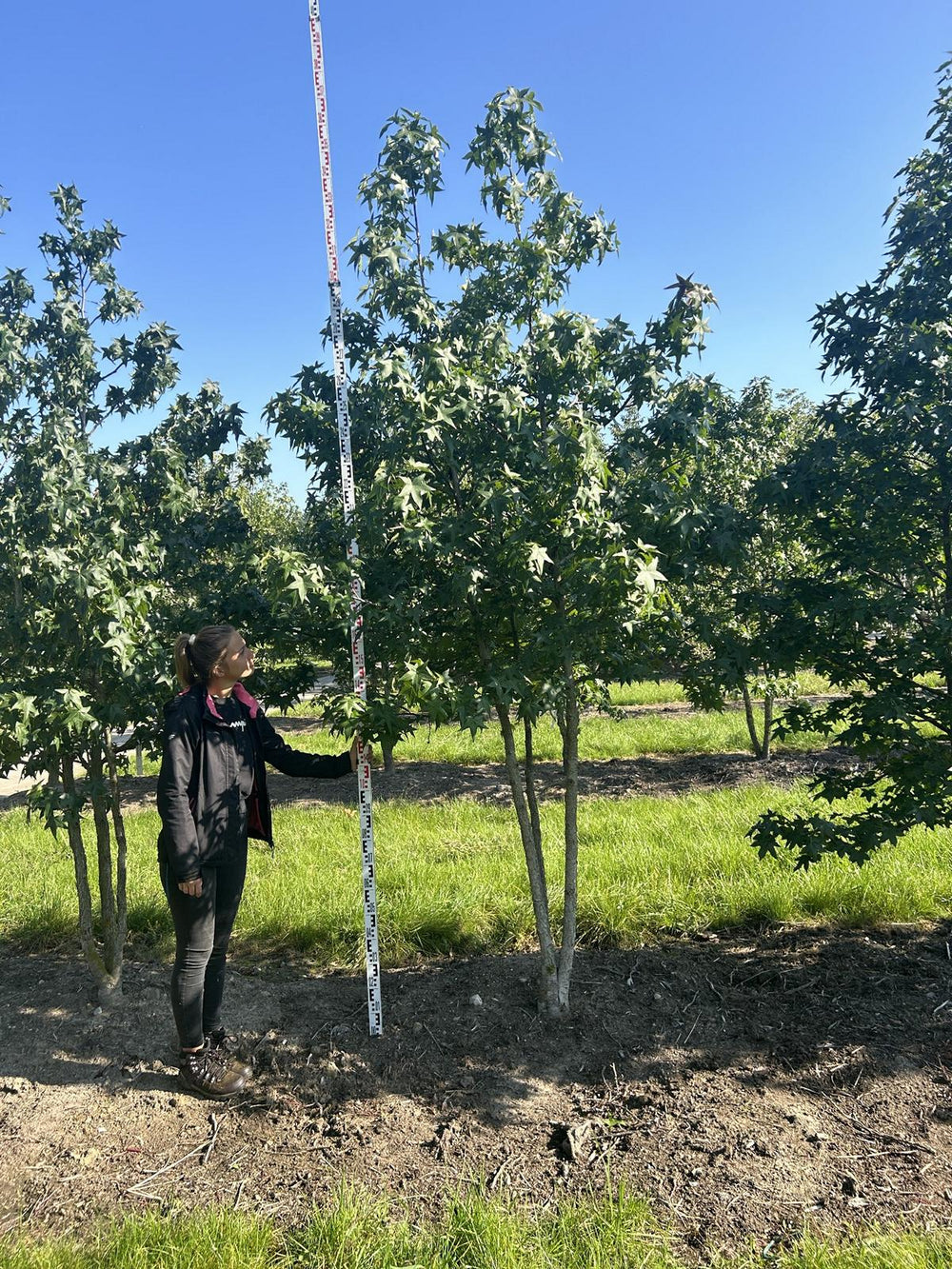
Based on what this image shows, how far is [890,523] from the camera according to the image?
3.68 meters

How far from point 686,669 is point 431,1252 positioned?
2.60m

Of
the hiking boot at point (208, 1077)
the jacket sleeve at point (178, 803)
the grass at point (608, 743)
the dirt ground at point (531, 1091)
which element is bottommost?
the dirt ground at point (531, 1091)

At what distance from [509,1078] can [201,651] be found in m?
2.27

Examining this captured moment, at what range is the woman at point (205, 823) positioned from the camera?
3.13 meters

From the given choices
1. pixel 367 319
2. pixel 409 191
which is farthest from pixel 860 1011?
pixel 409 191

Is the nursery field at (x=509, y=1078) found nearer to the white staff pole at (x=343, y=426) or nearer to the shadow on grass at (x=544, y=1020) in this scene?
the shadow on grass at (x=544, y=1020)

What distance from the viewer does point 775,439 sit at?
9102mm

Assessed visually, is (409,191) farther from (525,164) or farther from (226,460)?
(226,460)

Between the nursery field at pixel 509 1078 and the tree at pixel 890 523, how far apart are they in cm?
93

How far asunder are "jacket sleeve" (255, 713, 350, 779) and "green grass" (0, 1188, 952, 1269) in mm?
1624

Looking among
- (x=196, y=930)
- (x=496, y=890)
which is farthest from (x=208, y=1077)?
(x=496, y=890)

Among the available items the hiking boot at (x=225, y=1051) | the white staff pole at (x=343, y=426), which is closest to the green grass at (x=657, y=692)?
the white staff pole at (x=343, y=426)

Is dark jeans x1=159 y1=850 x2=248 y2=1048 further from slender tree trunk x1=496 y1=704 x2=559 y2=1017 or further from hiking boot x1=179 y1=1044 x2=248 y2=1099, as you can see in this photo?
slender tree trunk x1=496 y1=704 x2=559 y2=1017

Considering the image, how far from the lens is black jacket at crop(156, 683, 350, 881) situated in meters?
3.10
